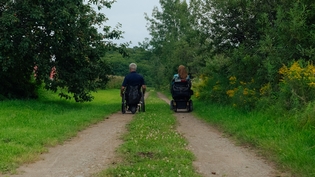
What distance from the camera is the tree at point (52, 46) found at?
18.1 metres

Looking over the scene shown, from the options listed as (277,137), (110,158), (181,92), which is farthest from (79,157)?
(181,92)

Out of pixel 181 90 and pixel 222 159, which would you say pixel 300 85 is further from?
pixel 181 90

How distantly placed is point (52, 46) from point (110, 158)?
13.0 meters

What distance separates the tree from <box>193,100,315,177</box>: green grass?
340 inches

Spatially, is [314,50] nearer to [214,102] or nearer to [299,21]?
[299,21]

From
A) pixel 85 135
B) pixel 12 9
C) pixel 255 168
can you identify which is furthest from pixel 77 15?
pixel 255 168

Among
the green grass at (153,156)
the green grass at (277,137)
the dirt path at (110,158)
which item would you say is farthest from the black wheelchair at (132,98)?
the green grass at (153,156)

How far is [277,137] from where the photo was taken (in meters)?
9.36

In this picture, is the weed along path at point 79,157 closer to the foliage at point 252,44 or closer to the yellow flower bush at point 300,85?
the yellow flower bush at point 300,85

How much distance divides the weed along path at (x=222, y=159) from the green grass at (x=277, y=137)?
1.11 ft

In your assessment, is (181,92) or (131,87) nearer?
(131,87)

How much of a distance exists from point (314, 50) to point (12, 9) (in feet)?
43.6

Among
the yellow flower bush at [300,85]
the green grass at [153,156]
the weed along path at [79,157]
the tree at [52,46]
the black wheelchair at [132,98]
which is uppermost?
the tree at [52,46]

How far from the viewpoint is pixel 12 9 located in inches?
735
